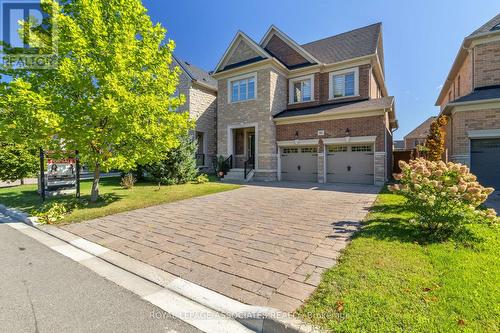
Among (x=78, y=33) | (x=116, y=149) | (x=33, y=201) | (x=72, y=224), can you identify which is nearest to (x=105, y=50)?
(x=78, y=33)

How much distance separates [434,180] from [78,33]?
32.4ft

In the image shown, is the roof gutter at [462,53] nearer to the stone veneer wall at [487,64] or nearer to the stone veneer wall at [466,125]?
the stone veneer wall at [487,64]

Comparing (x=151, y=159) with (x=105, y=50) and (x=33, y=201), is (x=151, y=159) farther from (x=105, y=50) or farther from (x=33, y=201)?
(x=33, y=201)

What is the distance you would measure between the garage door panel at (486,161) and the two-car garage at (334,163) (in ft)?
14.1

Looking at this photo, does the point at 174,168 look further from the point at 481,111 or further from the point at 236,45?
the point at 481,111

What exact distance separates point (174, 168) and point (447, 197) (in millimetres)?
12363

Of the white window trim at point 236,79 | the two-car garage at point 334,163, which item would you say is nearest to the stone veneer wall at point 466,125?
the two-car garage at point 334,163

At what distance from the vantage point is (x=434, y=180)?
4.75 meters

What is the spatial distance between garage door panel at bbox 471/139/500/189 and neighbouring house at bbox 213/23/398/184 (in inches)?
144

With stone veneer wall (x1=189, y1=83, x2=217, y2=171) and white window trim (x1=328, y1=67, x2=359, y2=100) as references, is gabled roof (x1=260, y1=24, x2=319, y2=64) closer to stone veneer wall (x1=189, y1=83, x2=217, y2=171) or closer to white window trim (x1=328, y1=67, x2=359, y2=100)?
white window trim (x1=328, y1=67, x2=359, y2=100)

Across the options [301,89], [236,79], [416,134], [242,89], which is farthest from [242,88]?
[416,134]

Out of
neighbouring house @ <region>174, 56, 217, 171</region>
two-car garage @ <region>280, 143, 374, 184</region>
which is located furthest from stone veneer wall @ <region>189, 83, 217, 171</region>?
two-car garage @ <region>280, 143, 374, 184</region>

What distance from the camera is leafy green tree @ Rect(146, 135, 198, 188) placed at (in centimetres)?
1375

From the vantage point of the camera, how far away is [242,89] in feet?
56.7
